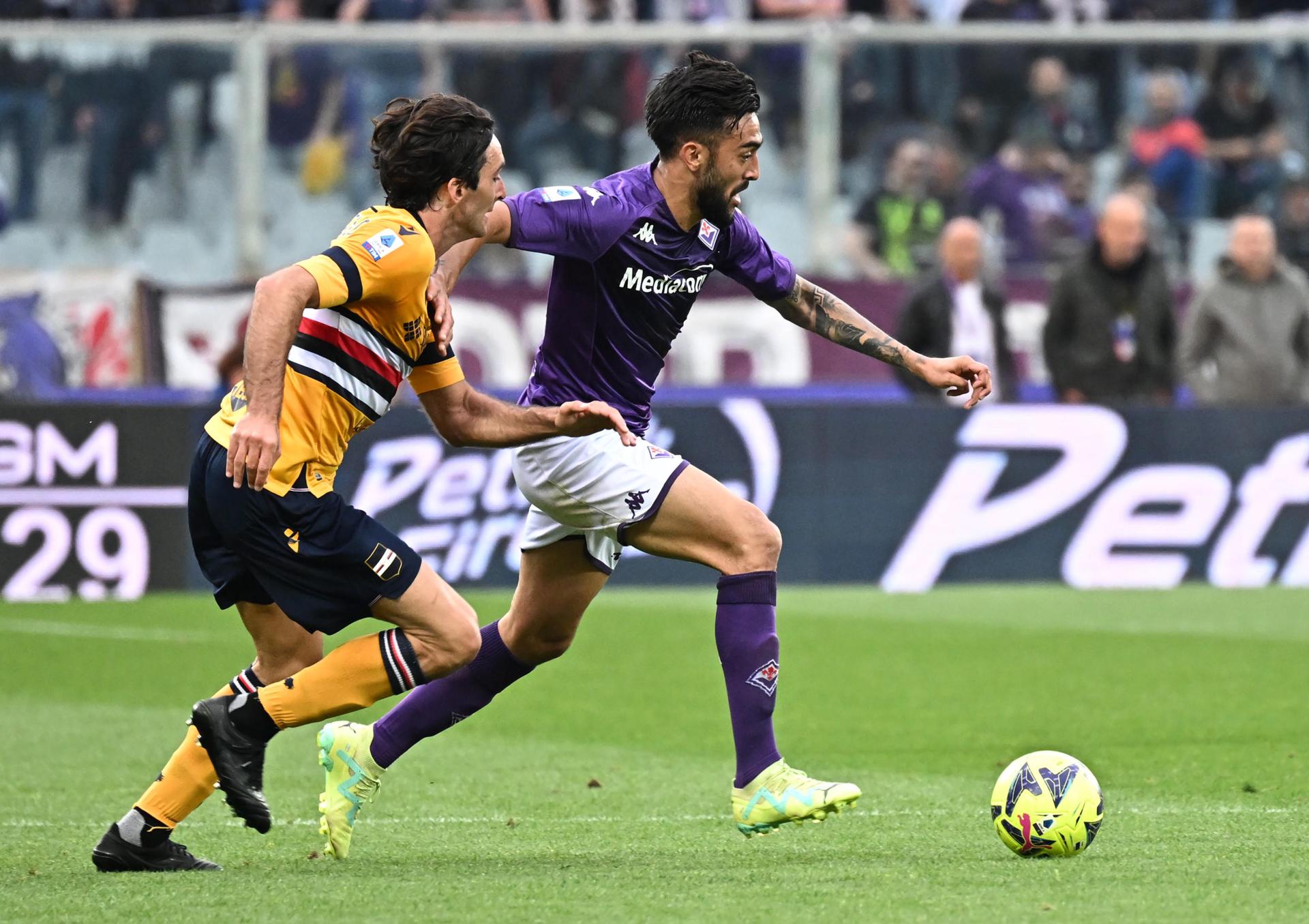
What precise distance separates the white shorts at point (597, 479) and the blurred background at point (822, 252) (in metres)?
6.79

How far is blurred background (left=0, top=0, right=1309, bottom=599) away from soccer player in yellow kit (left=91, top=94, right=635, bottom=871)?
737 cm

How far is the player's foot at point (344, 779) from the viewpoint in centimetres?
580

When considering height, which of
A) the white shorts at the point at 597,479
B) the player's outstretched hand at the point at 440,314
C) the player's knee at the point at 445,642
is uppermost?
the player's outstretched hand at the point at 440,314

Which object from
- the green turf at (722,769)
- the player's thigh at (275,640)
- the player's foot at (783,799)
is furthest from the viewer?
the player's thigh at (275,640)

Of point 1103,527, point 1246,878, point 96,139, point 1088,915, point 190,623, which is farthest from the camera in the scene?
point 96,139

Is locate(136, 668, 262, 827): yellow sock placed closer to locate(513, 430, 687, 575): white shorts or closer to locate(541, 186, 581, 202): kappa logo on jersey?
locate(513, 430, 687, 575): white shorts

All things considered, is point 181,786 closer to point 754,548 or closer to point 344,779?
point 344,779

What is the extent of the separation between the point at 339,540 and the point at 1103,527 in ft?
28.6

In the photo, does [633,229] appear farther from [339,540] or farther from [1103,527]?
[1103,527]

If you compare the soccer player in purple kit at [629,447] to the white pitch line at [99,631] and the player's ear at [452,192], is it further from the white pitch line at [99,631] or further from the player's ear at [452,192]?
the white pitch line at [99,631]

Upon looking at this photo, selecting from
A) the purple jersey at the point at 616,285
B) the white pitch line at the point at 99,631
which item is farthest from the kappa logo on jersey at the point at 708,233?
the white pitch line at the point at 99,631

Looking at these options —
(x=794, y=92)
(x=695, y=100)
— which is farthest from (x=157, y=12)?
(x=695, y=100)

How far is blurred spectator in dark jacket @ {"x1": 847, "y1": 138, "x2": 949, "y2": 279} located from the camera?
1580cm

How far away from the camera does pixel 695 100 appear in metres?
6.18
